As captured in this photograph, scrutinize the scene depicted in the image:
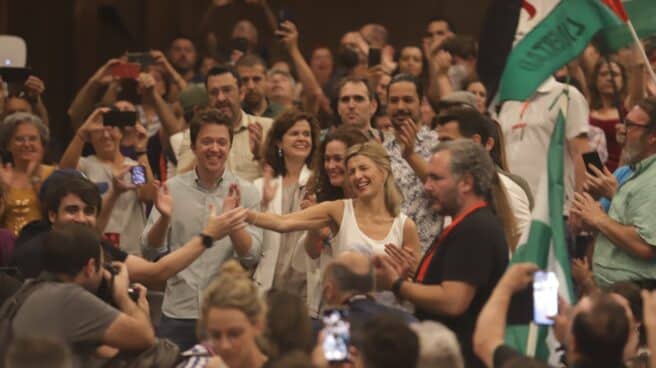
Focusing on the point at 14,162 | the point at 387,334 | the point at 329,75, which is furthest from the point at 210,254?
the point at 329,75

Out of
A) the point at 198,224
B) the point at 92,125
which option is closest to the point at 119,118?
the point at 92,125

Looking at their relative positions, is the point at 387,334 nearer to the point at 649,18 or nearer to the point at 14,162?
the point at 649,18

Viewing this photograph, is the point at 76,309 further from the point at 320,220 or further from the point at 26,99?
the point at 26,99

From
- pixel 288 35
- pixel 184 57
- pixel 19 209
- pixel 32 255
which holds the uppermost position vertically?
pixel 288 35

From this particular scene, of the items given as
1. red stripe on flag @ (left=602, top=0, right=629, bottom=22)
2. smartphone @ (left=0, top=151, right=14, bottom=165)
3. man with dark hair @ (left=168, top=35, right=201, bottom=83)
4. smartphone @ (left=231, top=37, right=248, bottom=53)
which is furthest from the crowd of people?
man with dark hair @ (left=168, top=35, right=201, bottom=83)

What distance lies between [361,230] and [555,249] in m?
1.11

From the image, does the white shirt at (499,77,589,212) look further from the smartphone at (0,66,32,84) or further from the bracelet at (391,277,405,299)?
the smartphone at (0,66,32,84)

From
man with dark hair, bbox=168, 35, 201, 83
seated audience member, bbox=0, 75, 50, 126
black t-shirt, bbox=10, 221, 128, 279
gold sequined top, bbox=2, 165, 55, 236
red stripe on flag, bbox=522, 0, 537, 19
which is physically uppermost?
red stripe on flag, bbox=522, 0, 537, 19

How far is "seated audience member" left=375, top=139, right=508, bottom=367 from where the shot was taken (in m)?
6.67

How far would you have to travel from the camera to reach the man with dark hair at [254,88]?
11023 mm

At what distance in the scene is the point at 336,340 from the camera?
5.78 m

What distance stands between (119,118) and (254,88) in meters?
1.41

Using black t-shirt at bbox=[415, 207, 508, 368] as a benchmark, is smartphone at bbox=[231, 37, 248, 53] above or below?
above

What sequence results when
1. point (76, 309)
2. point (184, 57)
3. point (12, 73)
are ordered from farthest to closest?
point (184, 57), point (12, 73), point (76, 309)
